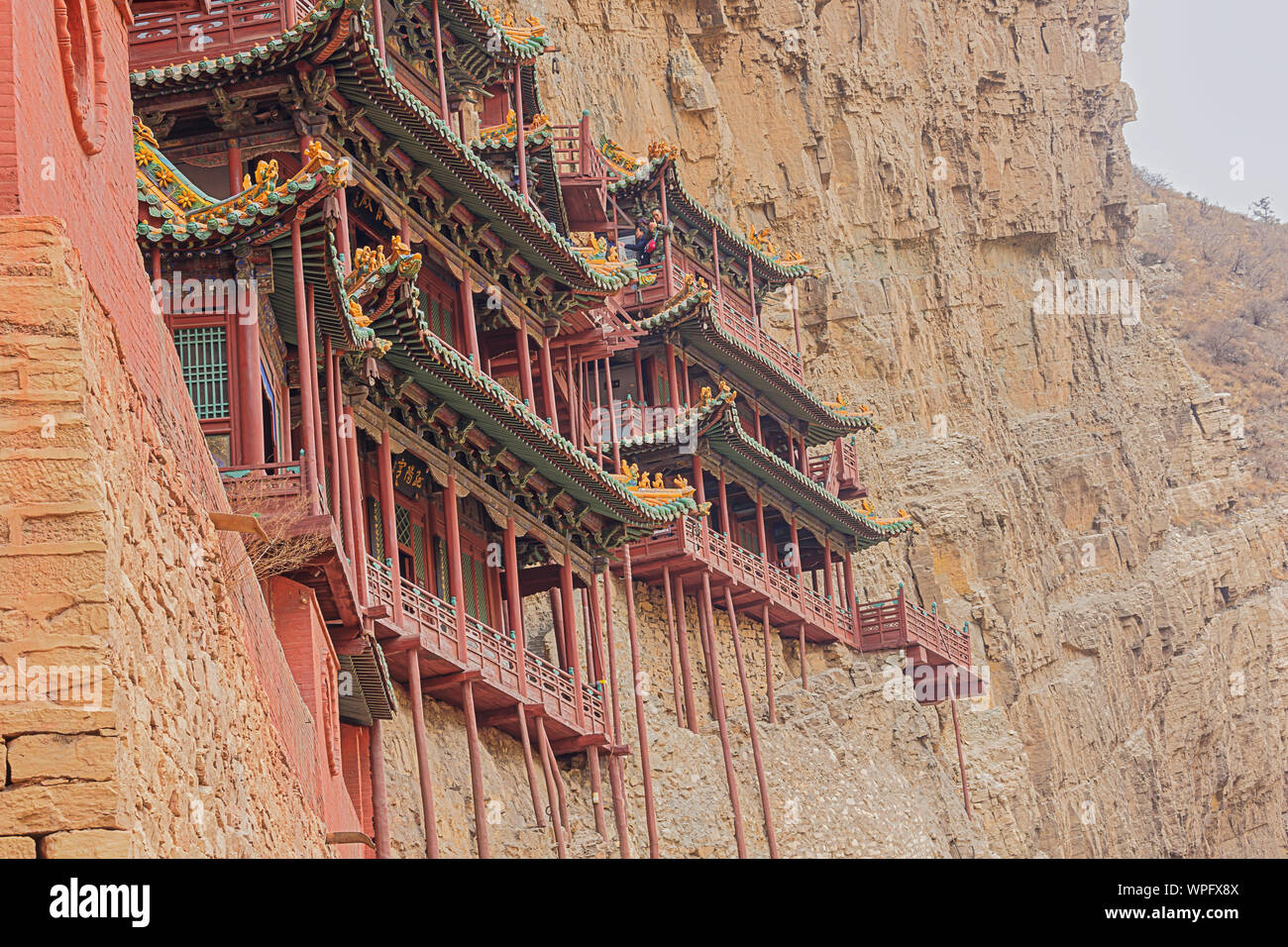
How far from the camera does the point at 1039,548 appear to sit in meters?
50.1

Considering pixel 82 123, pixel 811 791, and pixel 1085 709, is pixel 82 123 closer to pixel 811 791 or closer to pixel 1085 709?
pixel 811 791

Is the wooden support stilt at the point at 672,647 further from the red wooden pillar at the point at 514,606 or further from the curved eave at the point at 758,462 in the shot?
the red wooden pillar at the point at 514,606

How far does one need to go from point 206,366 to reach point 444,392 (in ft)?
18.9

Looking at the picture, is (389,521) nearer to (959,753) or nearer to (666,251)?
(666,251)

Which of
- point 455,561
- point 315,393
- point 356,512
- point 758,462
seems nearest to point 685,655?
point 758,462

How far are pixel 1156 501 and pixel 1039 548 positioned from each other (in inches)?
226

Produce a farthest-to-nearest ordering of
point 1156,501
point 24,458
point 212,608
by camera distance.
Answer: point 1156,501, point 212,608, point 24,458

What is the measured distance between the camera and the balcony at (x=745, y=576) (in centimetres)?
3297

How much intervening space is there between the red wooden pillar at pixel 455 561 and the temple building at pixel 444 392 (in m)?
0.06

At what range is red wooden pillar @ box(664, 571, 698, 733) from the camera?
32.2 metres

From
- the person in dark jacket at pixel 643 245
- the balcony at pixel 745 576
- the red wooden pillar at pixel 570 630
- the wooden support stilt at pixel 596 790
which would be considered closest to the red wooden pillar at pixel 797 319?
the person in dark jacket at pixel 643 245

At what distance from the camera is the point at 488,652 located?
79.2ft
